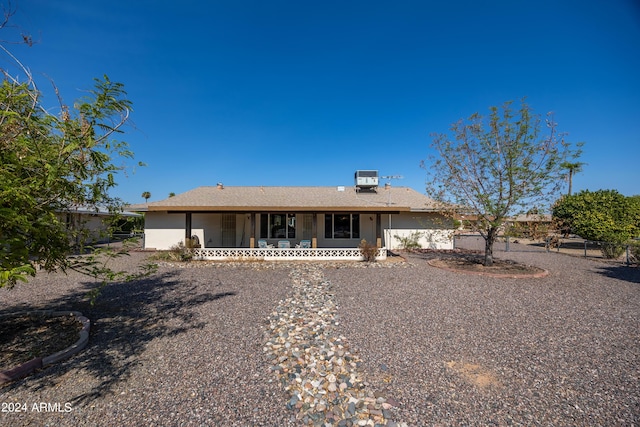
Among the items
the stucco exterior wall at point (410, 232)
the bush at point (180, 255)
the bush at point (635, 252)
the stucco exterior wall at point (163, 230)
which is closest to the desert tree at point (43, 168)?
the bush at point (180, 255)

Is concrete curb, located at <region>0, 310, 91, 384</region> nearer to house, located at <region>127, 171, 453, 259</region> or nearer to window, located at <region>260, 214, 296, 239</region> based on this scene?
house, located at <region>127, 171, 453, 259</region>

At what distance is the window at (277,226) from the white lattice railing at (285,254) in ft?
7.82

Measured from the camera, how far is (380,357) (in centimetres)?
386

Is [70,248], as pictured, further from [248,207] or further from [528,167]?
[528,167]

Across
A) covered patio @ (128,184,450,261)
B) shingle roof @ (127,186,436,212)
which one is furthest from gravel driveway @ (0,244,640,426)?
covered patio @ (128,184,450,261)

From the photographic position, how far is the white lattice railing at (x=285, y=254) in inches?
504

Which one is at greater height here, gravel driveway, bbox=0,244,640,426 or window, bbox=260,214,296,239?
window, bbox=260,214,296,239

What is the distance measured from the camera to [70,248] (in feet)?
12.0

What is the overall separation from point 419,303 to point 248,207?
29.6 feet

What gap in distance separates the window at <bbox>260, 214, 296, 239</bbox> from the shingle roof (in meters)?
1.14

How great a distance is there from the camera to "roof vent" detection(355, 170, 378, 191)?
18297mm

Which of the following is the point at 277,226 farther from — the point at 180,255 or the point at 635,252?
the point at 635,252

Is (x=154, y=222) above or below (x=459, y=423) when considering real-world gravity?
above

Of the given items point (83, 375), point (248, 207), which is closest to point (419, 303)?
point (83, 375)
